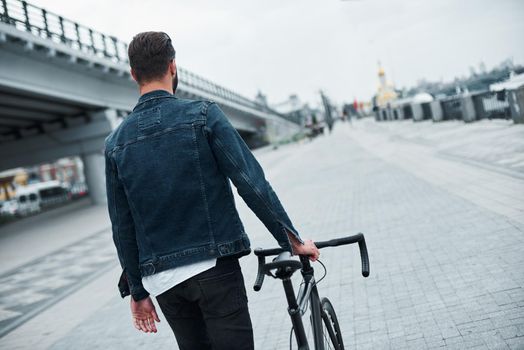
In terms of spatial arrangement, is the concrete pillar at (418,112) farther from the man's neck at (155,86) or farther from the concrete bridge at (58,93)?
the man's neck at (155,86)

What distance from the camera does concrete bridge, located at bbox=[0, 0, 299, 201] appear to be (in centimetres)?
1841

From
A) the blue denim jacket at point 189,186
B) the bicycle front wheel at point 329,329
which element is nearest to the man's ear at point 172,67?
the blue denim jacket at point 189,186

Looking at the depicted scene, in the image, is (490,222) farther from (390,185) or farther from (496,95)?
(496,95)

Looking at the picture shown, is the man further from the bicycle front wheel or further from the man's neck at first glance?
the bicycle front wheel

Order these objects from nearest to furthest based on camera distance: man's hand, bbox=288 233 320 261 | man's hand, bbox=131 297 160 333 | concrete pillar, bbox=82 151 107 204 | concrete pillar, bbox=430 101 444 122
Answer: man's hand, bbox=288 233 320 261 → man's hand, bbox=131 297 160 333 → concrete pillar, bbox=82 151 107 204 → concrete pillar, bbox=430 101 444 122

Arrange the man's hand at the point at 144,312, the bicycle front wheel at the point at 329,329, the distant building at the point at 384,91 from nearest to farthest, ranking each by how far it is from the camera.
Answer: the man's hand at the point at 144,312, the bicycle front wheel at the point at 329,329, the distant building at the point at 384,91

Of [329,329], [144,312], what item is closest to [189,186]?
[144,312]

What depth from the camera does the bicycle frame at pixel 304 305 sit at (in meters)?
2.11

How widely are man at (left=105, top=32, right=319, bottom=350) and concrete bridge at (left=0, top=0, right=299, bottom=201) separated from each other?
16.7m

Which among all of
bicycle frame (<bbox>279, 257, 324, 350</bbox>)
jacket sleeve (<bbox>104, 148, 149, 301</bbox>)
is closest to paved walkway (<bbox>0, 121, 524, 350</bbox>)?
bicycle frame (<bbox>279, 257, 324, 350</bbox>)

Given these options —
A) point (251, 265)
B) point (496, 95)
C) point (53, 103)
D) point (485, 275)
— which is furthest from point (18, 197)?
point (485, 275)

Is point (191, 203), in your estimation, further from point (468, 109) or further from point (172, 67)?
point (468, 109)

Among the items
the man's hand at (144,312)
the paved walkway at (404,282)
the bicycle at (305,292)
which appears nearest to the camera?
the bicycle at (305,292)

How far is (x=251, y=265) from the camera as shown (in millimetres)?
7484
